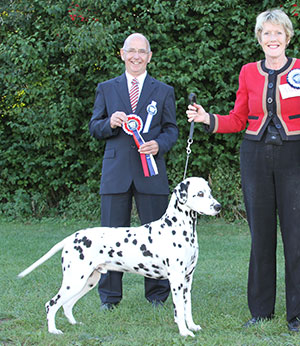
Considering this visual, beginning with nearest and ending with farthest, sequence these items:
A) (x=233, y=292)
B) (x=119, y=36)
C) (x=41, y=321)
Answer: (x=41, y=321) < (x=233, y=292) < (x=119, y=36)

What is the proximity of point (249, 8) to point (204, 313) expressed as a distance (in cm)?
596

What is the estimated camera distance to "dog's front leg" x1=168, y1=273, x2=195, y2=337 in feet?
13.3

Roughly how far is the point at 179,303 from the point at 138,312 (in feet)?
2.43

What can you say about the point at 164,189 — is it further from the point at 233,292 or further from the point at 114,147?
the point at 233,292

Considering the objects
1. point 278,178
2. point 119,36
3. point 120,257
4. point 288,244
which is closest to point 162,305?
point 120,257

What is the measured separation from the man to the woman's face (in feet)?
4.00

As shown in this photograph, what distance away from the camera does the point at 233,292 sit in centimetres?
543

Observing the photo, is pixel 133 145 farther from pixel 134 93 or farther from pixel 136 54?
pixel 136 54

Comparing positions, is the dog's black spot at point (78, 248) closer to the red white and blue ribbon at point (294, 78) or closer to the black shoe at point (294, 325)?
the black shoe at point (294, 325)

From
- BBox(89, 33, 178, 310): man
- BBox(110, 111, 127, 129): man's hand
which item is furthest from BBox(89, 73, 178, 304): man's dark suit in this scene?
BBox(110, 111, 127, 129): man's hand

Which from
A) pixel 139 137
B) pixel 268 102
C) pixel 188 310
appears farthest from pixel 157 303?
pixel 268 102

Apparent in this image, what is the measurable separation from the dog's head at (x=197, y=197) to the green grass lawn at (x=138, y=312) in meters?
0.98

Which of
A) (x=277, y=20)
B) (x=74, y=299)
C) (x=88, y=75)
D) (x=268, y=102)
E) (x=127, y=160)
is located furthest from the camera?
(x=88, y=75)

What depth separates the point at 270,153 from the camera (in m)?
4.07
